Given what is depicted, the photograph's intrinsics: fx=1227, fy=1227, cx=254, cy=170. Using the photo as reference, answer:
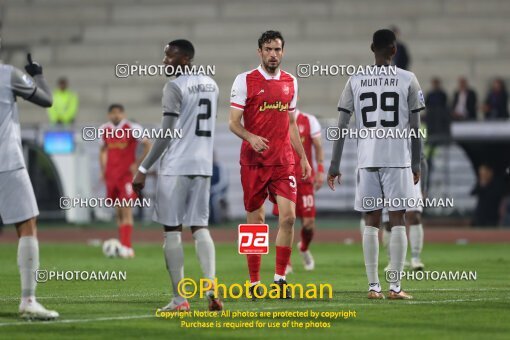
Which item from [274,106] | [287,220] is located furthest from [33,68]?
[287,220]

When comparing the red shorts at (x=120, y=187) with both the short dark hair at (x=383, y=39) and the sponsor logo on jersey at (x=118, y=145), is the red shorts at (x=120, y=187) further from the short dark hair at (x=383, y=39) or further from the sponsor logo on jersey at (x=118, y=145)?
the short dark hair at (x=383, y=39)

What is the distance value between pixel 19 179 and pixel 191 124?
1.62m

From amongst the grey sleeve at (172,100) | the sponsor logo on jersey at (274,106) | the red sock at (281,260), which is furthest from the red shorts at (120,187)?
the grey sleeve at (172,100)

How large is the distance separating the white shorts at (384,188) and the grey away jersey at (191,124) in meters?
1.86

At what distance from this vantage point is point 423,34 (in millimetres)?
33156

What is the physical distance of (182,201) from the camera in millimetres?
10703

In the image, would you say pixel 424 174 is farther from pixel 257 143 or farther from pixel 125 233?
pixel 125 233

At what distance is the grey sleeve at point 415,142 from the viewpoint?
12062 millimetres

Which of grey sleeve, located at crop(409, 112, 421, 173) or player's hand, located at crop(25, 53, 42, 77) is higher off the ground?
player's hand, located at crop(25, 53, 42, 77)

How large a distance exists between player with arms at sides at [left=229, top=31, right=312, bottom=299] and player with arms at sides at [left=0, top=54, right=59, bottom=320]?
8.44 ft

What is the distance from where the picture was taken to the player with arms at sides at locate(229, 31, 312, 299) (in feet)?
40.2

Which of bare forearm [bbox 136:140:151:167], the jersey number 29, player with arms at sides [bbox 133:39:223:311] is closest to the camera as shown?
player with arms at sides [bbox 133:39:223:311]

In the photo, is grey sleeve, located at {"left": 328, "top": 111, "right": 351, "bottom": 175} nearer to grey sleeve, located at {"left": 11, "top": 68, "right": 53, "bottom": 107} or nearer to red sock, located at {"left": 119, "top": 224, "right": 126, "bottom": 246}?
grey sleeve, located at {"left": 11, "top": 68, "right": 53, "bottom": 107}

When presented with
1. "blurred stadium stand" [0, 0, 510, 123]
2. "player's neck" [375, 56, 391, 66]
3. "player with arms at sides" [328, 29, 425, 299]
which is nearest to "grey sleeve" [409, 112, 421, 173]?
"player with arms at sides" [328, 29, 425, 299]
